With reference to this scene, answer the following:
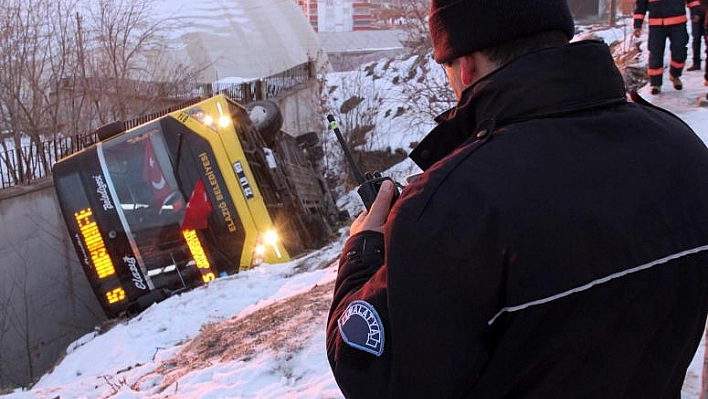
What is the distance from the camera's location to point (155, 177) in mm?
8234

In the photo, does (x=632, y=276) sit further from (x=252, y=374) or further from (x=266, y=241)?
(x=266, y=241)

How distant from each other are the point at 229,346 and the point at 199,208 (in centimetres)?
299

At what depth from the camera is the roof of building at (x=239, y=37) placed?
969 inches

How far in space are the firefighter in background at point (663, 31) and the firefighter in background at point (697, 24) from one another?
63 cm

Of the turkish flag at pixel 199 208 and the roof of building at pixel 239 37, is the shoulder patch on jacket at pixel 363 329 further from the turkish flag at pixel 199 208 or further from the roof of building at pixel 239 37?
the roof of building at pixel 239 37

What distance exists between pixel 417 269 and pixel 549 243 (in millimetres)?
259

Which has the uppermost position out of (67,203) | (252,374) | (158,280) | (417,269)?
(417,269)

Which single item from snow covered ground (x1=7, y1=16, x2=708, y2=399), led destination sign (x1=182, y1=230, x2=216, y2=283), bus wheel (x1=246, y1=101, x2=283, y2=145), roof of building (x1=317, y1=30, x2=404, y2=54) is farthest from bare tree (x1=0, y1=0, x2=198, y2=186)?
roof of building (x1=317, y1=30, x2=404, y2=54)

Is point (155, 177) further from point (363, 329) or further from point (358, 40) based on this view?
point (358, 40)

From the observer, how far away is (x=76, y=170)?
8.34m

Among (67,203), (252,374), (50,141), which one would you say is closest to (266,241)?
(67,203)

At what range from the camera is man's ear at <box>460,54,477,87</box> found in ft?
4.92

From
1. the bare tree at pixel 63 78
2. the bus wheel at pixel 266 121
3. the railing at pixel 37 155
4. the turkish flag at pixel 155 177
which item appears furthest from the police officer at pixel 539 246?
the bare tree at pixel 63 78

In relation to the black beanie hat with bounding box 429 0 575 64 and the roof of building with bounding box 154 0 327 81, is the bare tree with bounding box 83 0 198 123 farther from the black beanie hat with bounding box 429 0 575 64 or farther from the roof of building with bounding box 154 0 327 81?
the black beanie hat with bounding box 429 0 575 64
